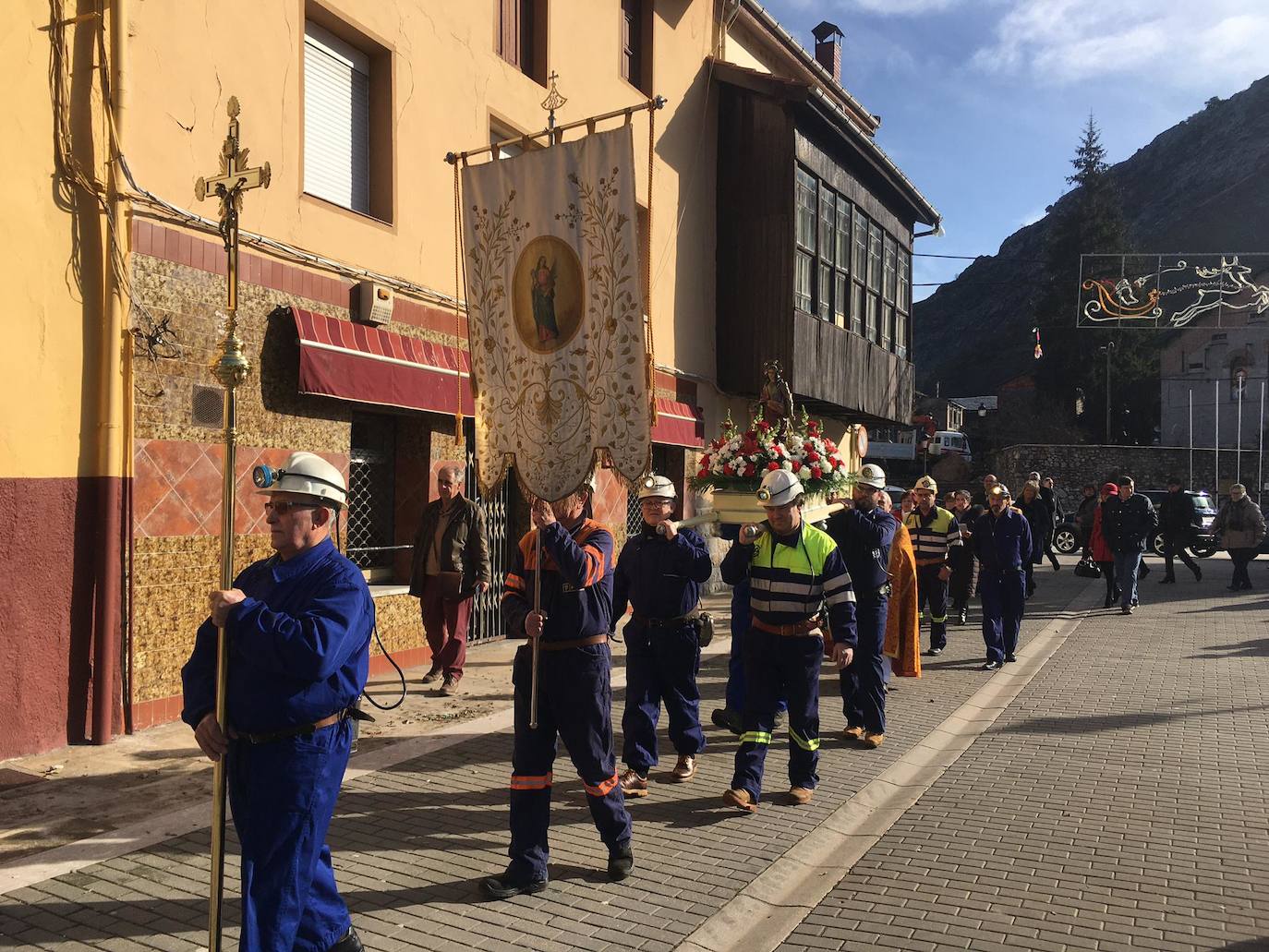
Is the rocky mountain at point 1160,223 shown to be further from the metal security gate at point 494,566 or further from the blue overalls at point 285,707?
the blue overalls at point 285,707

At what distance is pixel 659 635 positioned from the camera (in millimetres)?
6578

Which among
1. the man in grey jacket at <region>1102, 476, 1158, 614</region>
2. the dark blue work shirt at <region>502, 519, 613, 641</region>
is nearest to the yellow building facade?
the dark blue work shirt at <region>502, 519, 613, 641</region>

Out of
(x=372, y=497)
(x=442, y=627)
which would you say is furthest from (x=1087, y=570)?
(x=442, y=627)

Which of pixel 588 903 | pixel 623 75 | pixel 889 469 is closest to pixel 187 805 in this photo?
pixel 588 903

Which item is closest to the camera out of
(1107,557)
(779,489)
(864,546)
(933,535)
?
(779,489)

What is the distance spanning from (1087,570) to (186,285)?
19.6 metres

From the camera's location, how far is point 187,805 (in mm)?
5762

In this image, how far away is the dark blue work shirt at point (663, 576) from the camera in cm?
647

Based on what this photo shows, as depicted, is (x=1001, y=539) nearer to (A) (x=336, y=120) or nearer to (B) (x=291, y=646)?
(A) (x=336, y=120)

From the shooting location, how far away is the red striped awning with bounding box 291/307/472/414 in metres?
8.71

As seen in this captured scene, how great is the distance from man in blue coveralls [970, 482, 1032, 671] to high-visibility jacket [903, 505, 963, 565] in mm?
443

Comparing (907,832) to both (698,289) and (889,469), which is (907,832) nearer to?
(698,289)

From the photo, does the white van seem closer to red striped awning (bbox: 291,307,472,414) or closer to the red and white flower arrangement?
red striped awning (bbox: 291,307,472,414)

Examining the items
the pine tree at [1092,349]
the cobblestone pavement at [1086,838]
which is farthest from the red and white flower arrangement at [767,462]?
the pine tree at [1092,349]
